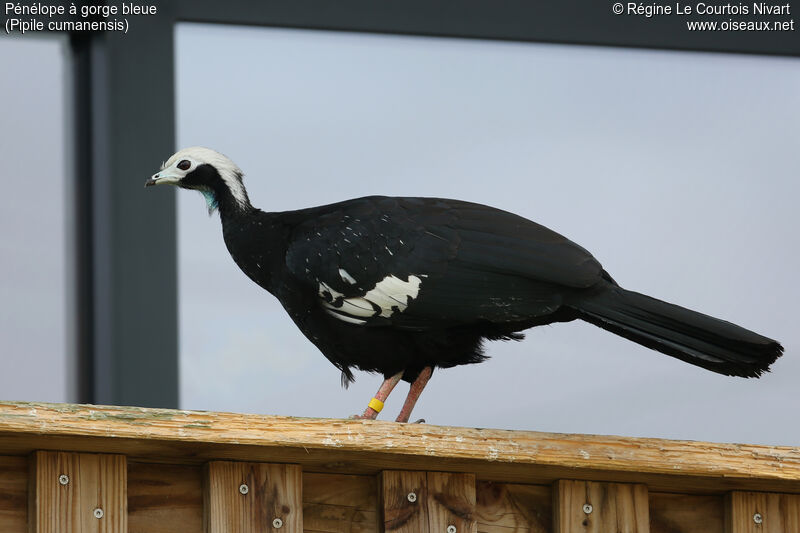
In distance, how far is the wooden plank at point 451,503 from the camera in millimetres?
1984

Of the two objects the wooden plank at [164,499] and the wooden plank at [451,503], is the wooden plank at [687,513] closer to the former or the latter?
the wooden plank at [451,503]

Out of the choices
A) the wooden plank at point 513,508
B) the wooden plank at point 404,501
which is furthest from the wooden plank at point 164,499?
A: the wooden plank at point 513,508

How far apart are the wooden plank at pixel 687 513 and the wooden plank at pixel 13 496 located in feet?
3.23

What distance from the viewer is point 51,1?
12.2 ft

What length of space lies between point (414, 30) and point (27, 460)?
7.99ft

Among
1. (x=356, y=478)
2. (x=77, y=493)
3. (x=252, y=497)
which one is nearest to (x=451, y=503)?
(x=356, y=478)

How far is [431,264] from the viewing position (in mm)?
2592

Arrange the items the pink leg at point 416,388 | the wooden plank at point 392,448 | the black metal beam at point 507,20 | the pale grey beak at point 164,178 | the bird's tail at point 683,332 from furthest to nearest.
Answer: the black metal beam at point 507,20 → the pale grey beak at point 164,178 → the pink leg at point 416,388 → the bird's tail at point 683,332 → the wooden plank at point 392,448

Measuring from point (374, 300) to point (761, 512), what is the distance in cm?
87

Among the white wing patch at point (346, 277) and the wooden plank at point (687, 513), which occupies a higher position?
the white wing patch at point (346, 277)

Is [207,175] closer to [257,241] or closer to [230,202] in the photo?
[230,202]

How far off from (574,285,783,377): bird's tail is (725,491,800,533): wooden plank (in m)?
0.25

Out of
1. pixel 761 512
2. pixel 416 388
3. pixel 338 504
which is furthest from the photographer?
pixel 416 388

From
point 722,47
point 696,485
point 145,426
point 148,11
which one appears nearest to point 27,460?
point 145,426
